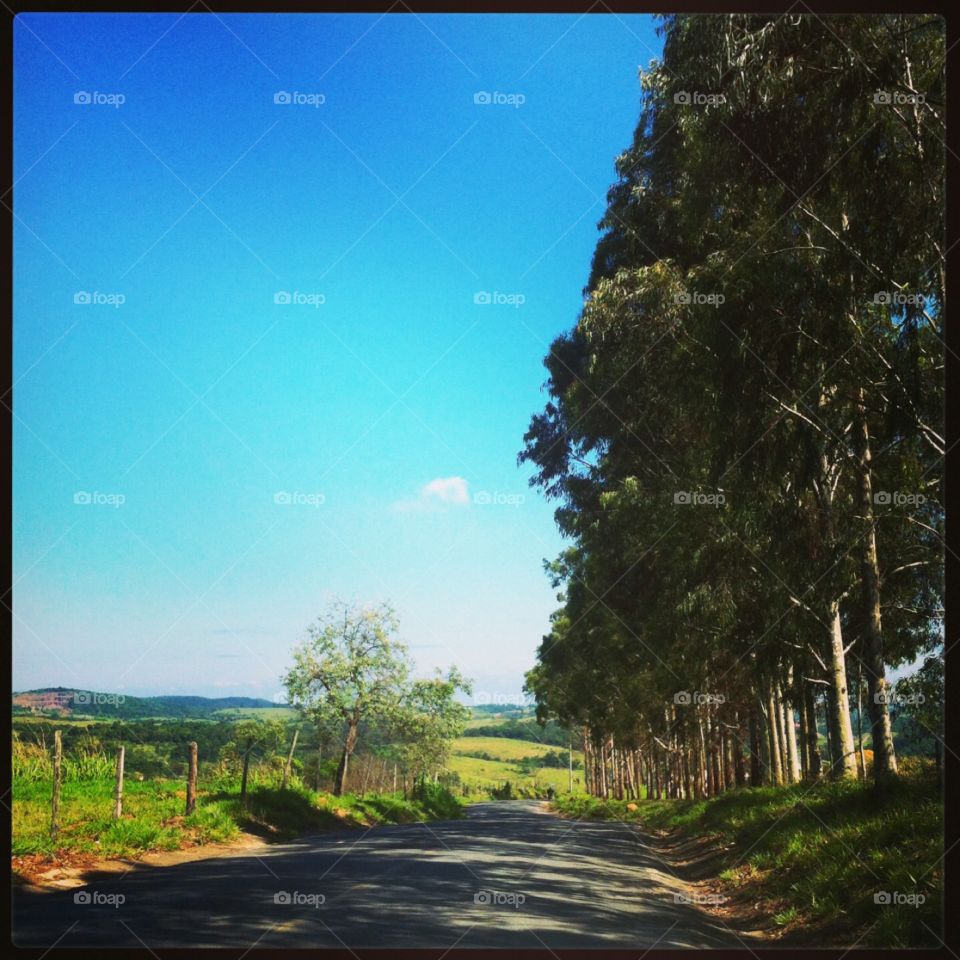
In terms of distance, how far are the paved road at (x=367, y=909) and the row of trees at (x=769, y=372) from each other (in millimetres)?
2908

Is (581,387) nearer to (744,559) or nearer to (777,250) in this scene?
(744,559)

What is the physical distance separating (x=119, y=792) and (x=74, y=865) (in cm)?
182

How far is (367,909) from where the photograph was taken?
610 centimetres

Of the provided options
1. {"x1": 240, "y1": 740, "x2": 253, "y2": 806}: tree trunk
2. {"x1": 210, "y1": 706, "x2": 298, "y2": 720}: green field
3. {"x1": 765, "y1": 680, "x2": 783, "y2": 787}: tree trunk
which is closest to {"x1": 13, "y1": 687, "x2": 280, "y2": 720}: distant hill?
{"x1": 210, "y1": 706, "x2": 298, "y2": 720}: green field

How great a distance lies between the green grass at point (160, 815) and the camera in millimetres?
7008

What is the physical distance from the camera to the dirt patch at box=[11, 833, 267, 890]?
6.48 m

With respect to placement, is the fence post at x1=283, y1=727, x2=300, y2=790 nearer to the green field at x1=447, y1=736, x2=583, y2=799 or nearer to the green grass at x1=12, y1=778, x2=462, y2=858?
the green grass at x1=12, y1=778, x2=462, y2=858

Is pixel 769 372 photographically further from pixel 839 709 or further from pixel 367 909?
pixel 839 709

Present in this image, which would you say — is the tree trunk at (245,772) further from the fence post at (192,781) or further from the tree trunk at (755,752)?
the tree trunk at (755,752)

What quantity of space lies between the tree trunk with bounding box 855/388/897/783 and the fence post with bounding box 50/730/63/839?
22.4ft

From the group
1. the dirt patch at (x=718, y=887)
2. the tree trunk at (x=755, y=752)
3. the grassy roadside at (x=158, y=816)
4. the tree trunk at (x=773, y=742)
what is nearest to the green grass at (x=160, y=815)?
the grassy roadside at (x=158, y=816)

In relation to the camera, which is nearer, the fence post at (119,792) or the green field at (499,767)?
the fence post at (119,792)

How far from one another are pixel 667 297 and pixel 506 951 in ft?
26.6

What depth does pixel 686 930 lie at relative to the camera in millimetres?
5832
